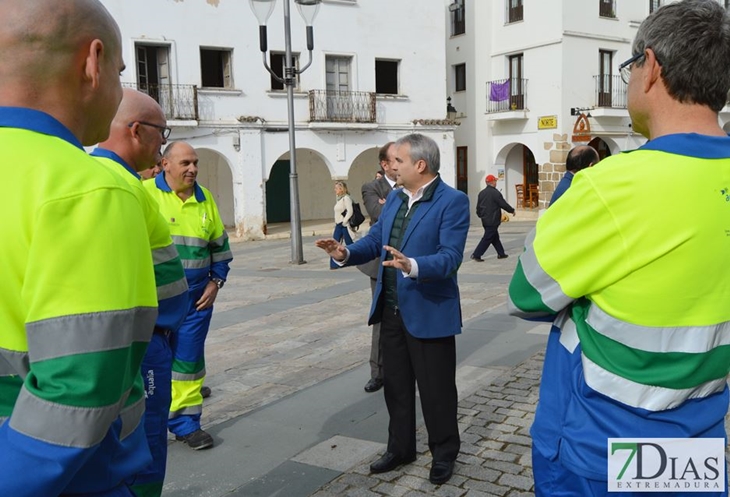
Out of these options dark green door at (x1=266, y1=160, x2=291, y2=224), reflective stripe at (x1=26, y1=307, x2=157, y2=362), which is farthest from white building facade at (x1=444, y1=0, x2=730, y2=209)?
reflective stripe at (x1=26, y1=307, x2=157, y2=362)

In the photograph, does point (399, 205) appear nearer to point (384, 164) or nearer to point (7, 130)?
point (384, 164)

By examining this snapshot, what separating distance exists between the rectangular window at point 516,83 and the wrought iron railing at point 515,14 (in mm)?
1407

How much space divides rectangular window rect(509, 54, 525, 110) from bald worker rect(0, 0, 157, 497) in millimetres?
26200

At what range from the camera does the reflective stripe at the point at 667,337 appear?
1.70 meters

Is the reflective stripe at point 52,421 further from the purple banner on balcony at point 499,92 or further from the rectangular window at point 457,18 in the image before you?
the rectangular window at point 457,18

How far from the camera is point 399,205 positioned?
13.4ft

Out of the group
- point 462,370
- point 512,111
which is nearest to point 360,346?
point 462,370

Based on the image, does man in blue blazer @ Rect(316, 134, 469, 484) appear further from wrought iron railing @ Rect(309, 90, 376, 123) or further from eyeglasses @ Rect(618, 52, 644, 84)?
wrought iron railing @ Rect(309, 90, 376, 123)

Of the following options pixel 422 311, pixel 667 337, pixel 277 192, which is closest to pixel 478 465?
pixel 422 311

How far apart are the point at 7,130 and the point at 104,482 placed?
74 cm

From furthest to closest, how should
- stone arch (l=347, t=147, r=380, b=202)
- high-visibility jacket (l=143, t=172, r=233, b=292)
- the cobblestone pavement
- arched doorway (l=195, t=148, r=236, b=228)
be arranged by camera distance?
stone arch (l=347, t=147, r=380, b=202) → arched doorway (l=195, t=148, r=236, b=228) → high-visibility jacket (l=143, t=172, r=233, b=292) → the cobblestone pavement

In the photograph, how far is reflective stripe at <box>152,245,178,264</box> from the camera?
238 cm

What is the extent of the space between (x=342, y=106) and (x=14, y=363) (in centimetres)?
2186

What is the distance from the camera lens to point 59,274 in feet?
3.92
